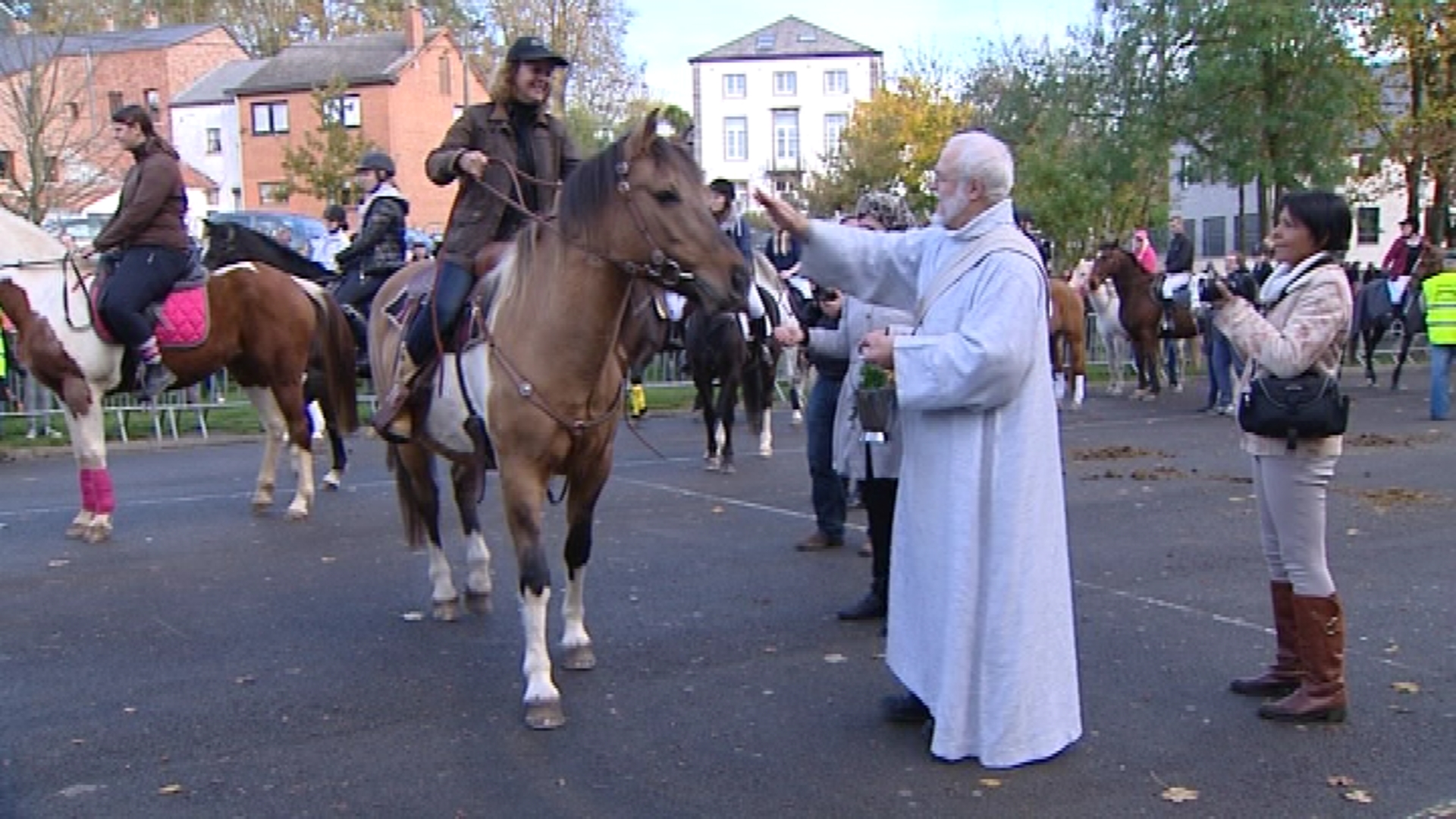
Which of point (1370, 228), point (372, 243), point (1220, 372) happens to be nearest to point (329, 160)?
point (1220, 372)

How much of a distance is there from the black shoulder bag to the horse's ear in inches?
101

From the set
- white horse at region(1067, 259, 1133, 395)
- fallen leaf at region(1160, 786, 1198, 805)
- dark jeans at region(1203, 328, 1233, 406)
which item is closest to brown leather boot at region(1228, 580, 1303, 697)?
fallen leaf at region(1160, 786, 1198, 805)

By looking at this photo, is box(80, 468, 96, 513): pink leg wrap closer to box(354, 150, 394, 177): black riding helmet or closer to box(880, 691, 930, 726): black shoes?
box(354, 150, 394, 177): black riding helmet

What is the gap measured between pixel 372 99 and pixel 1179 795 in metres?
54.7

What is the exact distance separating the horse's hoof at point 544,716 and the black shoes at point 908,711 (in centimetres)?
131

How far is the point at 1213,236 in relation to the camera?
196 feet

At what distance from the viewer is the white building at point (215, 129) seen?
6016 cm

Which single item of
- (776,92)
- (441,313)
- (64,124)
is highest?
(776,92)

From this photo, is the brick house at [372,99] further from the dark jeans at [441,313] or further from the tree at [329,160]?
the dark jeans at [441,313]

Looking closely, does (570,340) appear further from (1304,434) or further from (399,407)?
(1304,434)

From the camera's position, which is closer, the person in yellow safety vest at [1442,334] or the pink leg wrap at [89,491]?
the pink leg wrap at [89,491]

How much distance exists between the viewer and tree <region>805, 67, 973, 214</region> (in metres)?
48.4

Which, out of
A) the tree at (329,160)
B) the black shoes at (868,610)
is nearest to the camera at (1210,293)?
the black shoes at (868,610)

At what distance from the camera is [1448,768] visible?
4.91 m
